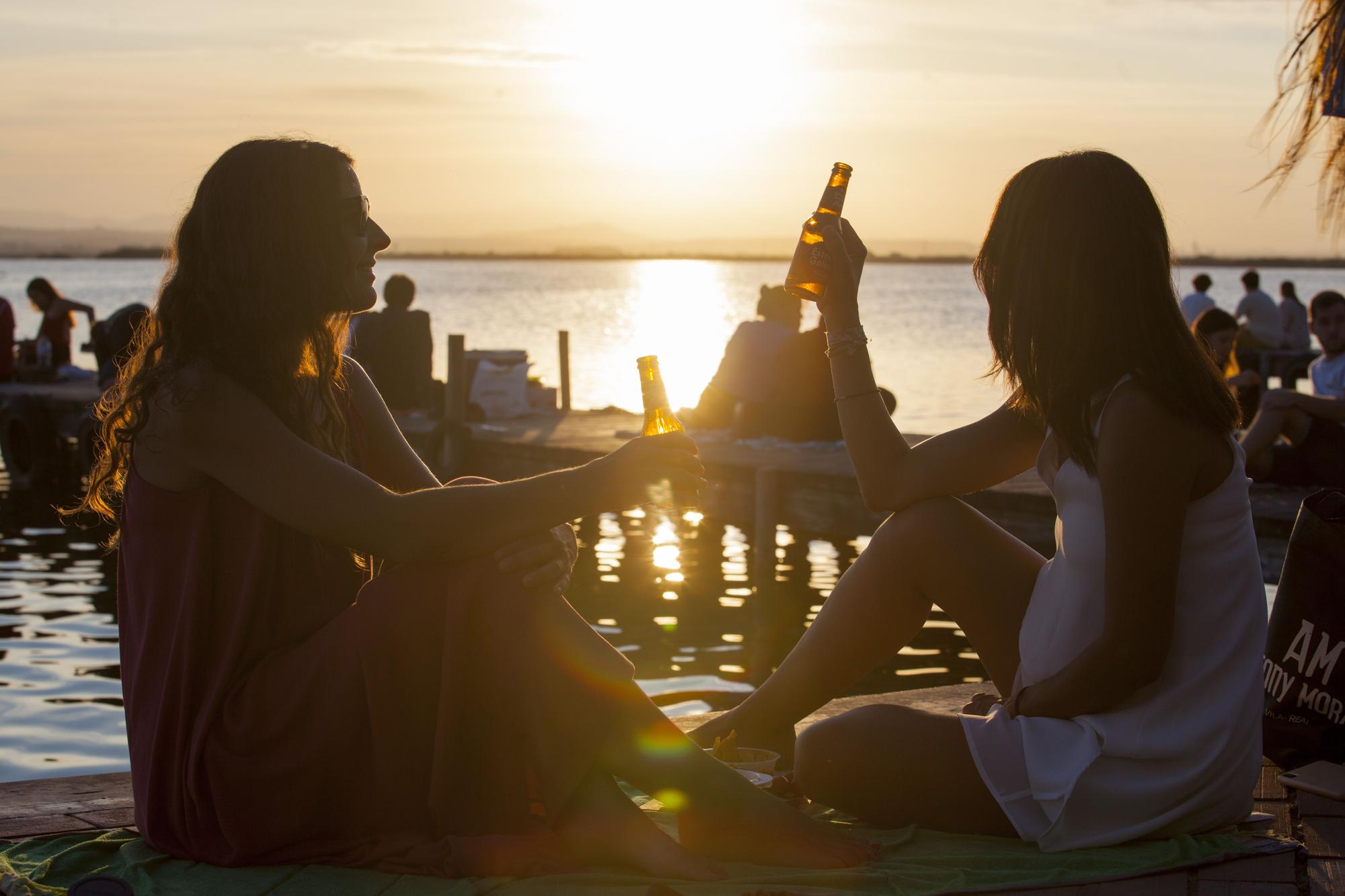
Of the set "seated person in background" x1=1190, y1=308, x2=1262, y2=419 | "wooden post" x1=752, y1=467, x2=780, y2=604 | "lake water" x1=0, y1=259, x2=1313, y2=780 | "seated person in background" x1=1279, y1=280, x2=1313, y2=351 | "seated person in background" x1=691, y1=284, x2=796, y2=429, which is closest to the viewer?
"lake water" x1=0, y1=259, x2=1313, y2=780

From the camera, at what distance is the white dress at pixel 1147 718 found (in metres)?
2.82

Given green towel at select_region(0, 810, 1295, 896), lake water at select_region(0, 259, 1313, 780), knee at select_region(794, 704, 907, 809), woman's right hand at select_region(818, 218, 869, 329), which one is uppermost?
woman's right hand at select_region(818, 218, 869, 329)

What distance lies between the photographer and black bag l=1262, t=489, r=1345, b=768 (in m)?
3.42

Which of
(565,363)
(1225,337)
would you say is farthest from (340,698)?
(565,363)

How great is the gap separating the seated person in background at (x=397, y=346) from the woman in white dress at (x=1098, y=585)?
9.94m

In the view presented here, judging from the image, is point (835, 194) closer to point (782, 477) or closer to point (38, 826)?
point (38, 826)

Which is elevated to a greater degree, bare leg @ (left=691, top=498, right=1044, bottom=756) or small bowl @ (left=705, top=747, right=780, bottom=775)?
bare leg @ (left=691, top=498, right=1044, bottom=756)

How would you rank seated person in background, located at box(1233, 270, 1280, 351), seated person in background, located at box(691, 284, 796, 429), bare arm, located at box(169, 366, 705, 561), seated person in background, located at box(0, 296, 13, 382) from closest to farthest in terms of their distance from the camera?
bare arm, located at box(169, 366, 705, 561) < seated person in background, located at box(691, 284, 796, 429) < seated person in background, located at box(0, 296, 13, 382) < seated person in background, located at box(1233, 270, 1280, 351)

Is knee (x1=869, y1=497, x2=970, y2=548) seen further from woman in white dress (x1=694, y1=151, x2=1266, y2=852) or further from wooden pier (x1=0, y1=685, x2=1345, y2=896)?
wooden pier (x1=0, y1=685, x2=1345, y2=896)

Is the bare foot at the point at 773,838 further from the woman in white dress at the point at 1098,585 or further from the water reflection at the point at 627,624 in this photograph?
the water reflection at the point at 627,624

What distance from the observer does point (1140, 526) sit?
269 centimetres

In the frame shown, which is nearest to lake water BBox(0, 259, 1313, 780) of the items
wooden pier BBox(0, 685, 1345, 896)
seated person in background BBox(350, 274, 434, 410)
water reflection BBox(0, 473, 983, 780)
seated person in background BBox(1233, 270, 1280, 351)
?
water reflection BBox(0, 473, 983, 780)

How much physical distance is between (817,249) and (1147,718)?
127 centimetres

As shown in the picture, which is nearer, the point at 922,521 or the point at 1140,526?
the point at 1140,526
